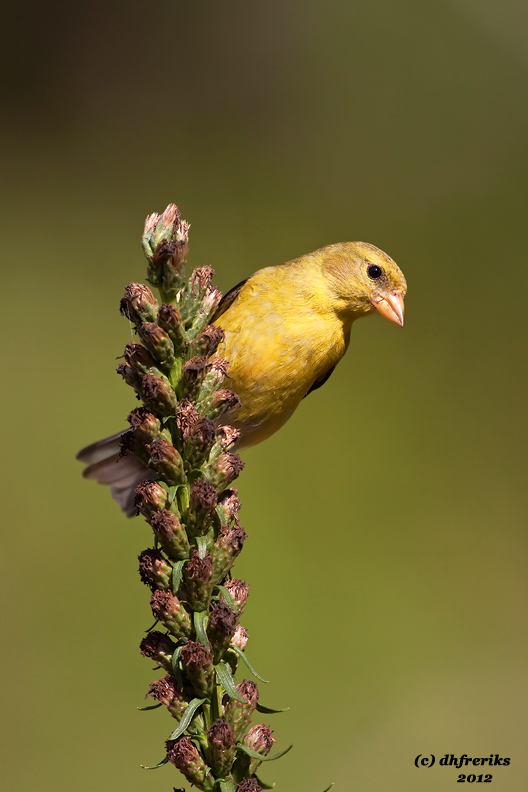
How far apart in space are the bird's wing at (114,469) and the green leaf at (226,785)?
1802mm

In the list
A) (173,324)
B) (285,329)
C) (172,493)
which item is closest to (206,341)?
(173,324)

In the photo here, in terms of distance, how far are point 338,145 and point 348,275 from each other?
2617 millimetres

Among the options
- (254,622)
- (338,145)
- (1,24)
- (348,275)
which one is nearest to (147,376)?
(348,275)

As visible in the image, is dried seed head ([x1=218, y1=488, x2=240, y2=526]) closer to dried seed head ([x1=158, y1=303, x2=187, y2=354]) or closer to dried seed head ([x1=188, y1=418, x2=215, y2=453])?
dried seed head ([x1=188, y1=418, x2=215, y2=453])

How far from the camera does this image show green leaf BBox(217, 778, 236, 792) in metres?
1.07

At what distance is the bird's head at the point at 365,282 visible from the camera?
9.82 ft

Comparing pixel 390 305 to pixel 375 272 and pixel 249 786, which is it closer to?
pixel 375 272

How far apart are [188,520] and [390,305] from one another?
6.78 feet

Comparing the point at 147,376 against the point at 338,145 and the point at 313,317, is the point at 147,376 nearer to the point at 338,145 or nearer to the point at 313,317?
the point at 313,317

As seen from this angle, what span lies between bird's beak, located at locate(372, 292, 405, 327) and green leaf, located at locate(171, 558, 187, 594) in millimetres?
2103

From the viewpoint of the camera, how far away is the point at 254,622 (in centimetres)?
400

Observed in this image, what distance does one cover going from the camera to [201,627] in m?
1.14

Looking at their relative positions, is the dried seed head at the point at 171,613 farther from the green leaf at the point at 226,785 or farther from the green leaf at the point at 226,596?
the green leaf at the point at 226,785

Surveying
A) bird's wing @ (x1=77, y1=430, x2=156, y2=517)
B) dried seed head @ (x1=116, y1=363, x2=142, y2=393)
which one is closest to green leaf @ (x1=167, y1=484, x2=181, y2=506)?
dried seed head @ (x1=116, y1=363, x2=142, y2=393)
